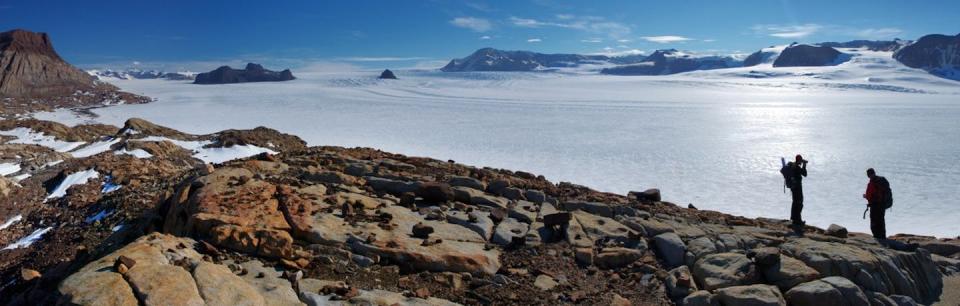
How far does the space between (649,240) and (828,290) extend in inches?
80.3

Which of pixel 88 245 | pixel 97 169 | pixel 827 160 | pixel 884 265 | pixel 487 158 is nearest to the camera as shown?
pixel 884 265

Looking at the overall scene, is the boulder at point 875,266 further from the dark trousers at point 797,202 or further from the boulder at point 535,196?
the boulder at point 535,196

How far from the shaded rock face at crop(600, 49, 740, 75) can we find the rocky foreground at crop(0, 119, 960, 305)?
131013 mm

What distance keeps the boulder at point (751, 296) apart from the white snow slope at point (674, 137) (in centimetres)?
974

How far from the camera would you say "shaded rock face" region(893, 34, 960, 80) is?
99625 millimetres

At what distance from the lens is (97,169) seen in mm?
14297

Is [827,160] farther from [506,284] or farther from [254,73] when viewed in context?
[254,73]

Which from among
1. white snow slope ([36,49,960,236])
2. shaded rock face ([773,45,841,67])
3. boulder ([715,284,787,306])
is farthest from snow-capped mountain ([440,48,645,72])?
boulder ([715,284,787,306])

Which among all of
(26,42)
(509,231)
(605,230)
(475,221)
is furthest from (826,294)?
(26,42)

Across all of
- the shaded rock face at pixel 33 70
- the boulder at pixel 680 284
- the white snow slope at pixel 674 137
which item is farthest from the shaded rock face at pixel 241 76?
the boulder at pixel 680 284

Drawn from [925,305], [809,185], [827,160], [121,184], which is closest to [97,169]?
[121,184]

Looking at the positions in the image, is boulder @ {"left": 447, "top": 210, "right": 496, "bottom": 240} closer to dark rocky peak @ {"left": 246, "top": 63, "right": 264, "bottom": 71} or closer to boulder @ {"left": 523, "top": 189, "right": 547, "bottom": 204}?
boulder @ {"left": 523, "top": 189, "right": 547, "bottom": 204}

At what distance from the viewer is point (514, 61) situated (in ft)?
490

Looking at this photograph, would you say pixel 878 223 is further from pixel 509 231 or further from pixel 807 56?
pixel 807 56
